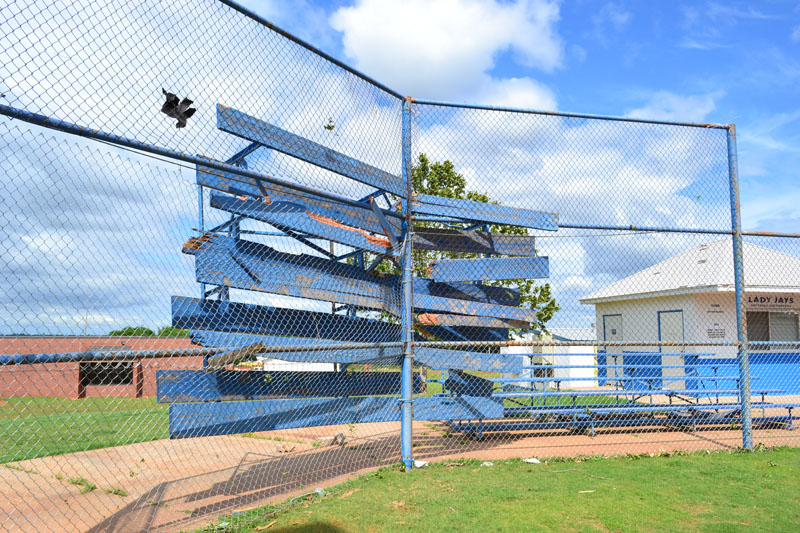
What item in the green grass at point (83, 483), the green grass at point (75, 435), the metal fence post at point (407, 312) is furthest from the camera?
the green grass at point (75, 435)

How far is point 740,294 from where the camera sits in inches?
276

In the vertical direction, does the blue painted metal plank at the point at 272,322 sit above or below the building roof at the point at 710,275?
below

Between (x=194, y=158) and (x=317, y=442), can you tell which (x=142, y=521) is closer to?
(x=194, y=158)

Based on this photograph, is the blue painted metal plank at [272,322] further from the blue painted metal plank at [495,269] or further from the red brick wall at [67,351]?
the blue painted metal plank at [495,269]

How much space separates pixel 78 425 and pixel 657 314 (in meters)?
14.8

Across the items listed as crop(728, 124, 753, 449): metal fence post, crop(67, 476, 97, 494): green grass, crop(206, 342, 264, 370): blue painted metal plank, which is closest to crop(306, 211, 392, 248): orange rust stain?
crop(206, 342, 264, 370): blue painted metal plank

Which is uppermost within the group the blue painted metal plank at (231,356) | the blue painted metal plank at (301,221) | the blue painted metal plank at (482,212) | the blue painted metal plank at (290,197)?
the blue painted metal plank at (482,212)

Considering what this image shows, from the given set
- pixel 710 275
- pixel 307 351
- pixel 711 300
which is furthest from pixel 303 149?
pixel 711 300

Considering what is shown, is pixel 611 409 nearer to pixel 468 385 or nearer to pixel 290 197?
pixel 468 385

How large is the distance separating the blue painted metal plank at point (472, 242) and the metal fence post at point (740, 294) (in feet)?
8.61

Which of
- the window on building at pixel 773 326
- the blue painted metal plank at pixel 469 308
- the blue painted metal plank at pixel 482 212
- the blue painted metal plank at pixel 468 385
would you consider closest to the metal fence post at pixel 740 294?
the blue painted metal plank at pixel 482 212

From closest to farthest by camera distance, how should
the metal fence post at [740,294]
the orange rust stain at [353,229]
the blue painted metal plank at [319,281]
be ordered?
1. the blue painted metal plank at [319,281]
2. the orange rust stain at [353,229]
3. the metal fence post at [740,294]

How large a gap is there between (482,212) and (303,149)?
7.70 feet

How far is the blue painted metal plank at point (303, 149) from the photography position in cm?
453
